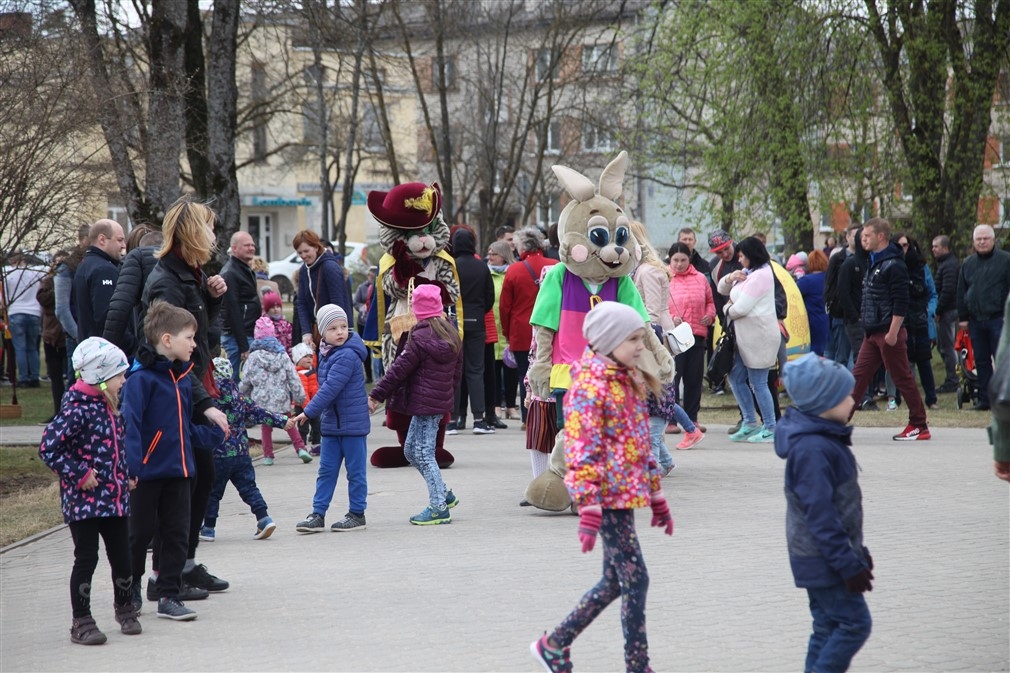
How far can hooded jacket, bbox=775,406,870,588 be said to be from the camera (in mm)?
4688

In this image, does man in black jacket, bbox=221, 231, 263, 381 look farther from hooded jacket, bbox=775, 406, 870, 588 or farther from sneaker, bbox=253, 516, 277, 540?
hooded jacket, bbox=775, 406, 870, 588

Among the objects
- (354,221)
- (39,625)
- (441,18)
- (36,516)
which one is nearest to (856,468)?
(39,625)

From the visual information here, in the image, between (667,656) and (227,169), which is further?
(227,169)

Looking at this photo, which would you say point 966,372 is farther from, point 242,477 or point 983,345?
point 242,477

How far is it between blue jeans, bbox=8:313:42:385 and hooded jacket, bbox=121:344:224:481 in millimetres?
13763

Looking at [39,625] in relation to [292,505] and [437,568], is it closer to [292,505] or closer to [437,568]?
[437,568]

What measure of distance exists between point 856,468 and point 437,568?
3244mm

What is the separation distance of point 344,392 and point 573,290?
5.65 feet

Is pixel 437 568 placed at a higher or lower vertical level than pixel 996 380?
lower

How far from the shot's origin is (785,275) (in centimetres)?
1326

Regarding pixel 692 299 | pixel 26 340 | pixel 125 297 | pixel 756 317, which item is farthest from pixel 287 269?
pixel 125 297

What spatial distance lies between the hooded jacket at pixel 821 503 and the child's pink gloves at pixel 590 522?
2.52ft

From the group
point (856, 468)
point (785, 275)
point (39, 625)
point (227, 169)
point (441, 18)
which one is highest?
point (441, 18)

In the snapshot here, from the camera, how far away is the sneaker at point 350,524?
8.83 m
